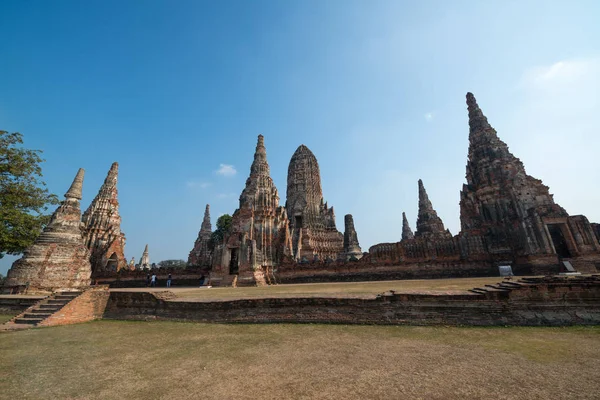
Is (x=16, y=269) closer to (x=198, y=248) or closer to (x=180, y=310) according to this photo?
(x=180, y=310)

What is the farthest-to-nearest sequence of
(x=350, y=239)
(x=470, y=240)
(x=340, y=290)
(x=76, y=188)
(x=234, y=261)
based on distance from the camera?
1. (x=350, y=239)
2. (x=234, y=261)
3. (x=76, y=188)
4. (x=470, y=240)
5. (x=340, y=290)

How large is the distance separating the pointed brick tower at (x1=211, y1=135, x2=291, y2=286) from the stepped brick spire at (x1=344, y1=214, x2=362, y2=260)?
994cm

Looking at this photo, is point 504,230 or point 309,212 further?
point 309,212

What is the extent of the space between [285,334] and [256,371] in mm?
1831

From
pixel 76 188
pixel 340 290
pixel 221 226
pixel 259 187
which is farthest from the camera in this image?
pixel 221 226

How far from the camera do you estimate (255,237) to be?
2125 centimetres

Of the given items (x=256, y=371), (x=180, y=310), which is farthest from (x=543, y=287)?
(x=180, y=310)

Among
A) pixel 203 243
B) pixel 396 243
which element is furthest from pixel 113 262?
pixel 396 243

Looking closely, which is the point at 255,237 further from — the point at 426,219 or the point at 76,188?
the point at 426,219

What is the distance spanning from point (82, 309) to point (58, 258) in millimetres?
11400

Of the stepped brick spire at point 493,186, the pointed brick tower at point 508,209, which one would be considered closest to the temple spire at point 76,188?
the pointed brick tower at point 508,209

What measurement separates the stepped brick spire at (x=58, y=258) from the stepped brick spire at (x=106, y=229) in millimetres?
11380

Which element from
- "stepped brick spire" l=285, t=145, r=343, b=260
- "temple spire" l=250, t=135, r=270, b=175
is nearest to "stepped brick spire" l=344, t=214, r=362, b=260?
"stepped brick spire" l=285, t=145, r=343, b=260

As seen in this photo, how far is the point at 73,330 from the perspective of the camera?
6.21 meters
